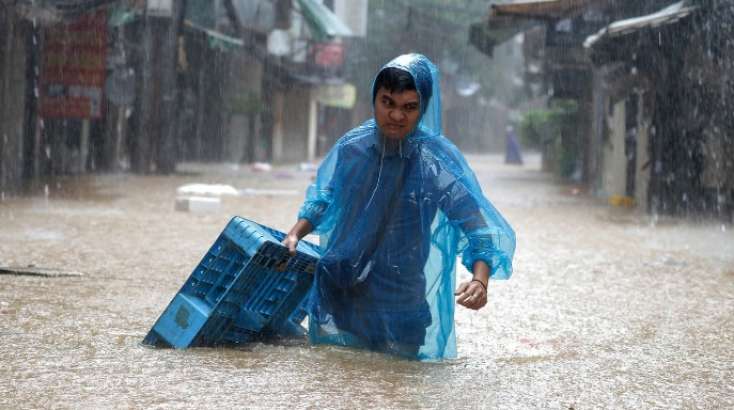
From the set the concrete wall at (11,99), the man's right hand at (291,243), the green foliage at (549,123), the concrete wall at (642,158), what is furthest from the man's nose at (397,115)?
the green foliage at (549,123)

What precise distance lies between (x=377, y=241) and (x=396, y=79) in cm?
68

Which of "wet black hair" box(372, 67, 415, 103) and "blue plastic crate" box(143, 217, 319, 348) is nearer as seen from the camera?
"wet black hair" box(372, 67, 415, 103)

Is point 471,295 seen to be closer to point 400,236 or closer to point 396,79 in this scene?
point 400,236

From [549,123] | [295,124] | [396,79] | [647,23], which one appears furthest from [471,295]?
[295,124]

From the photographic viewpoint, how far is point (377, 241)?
4.46m

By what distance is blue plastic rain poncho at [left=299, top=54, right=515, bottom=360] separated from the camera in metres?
4.40

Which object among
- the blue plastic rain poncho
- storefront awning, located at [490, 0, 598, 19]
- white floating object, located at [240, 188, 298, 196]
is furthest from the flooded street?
storefront awning, located at [490, 0, 598, 19]

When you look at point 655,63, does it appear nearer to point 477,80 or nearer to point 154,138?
point 154,138

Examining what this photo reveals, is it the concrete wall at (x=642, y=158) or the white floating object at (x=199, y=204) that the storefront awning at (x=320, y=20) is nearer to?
the concrete wall at (x=642, y=158)

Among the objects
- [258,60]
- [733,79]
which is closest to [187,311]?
[733,79]

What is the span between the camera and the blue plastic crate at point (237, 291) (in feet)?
14.5

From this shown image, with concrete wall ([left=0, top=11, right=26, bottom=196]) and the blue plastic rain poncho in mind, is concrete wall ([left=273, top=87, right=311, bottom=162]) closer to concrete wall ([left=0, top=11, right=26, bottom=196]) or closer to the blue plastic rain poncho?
concrete wall ([left=0, top=11, right=26, bottom=196])

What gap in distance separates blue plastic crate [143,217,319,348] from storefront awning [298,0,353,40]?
25.8 metres

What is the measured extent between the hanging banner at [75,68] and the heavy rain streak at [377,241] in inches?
1.5
